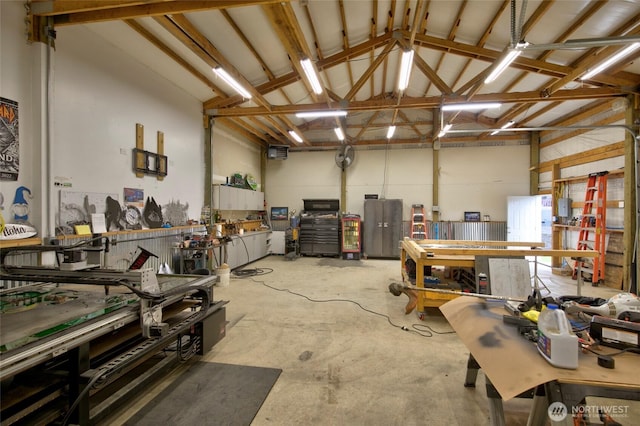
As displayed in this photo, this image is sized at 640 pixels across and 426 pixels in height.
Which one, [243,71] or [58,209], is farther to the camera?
[243,71]

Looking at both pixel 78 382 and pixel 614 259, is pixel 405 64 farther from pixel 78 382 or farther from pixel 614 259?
pixel 614 259

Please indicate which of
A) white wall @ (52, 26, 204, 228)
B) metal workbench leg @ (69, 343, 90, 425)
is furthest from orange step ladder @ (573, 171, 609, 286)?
white wall @ (52, 26, 204, 228)

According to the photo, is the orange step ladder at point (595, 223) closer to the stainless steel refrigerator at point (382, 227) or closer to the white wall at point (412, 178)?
the white wall at point (412, 178)

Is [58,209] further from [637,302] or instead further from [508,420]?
[637,302]

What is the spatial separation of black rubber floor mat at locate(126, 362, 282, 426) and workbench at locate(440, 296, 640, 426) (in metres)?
1.52

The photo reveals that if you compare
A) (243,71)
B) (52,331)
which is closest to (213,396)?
(52,331)

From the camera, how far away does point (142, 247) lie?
3.96m

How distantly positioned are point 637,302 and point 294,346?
2569 millimetres

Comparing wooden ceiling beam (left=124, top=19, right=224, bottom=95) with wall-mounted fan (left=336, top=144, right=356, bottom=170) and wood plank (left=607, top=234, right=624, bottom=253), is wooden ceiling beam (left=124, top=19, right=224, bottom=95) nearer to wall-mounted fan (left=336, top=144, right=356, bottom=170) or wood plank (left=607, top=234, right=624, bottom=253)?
wall-mounted fan (left=336, top=144, right=356, bottom=170)

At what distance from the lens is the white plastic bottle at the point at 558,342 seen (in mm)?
1134

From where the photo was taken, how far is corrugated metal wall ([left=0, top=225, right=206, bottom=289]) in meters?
3.04

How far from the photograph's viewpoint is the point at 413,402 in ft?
6.50

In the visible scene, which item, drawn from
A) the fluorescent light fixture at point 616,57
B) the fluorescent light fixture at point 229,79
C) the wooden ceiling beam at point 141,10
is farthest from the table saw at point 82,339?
the fluorescent light fixture at point 616,57

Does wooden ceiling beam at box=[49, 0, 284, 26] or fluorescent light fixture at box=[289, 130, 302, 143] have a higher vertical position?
fluorescent light fixture at box=[289, 130, 302, 143]
